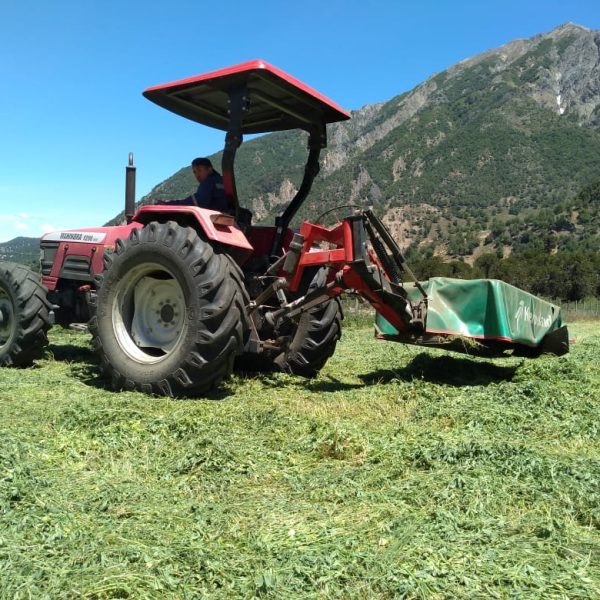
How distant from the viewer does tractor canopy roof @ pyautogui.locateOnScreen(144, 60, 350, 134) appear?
512 centimetres

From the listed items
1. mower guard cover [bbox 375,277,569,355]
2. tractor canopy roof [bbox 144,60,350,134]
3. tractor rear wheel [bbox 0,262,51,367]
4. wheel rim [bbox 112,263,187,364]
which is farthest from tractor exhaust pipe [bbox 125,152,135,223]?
mower guard cover [bbox 375,277,569,355]

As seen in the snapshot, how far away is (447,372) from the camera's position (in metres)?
6.32

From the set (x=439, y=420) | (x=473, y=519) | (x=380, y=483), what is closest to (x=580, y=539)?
(x=473, y=519)

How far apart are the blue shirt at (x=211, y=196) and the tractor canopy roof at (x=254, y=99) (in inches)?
25.8

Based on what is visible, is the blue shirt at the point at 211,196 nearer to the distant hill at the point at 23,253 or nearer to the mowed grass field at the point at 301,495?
the mowed grass field at the point at 301,495

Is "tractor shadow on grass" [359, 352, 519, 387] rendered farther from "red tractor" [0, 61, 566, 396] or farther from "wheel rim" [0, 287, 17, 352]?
"wheel rim" [0, 287, 17, 352]

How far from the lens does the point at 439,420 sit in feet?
13.8

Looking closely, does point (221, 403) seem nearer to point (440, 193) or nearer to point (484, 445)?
point (484, 445)

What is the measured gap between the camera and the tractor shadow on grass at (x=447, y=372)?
5.91m

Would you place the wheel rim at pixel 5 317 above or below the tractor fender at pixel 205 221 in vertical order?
below

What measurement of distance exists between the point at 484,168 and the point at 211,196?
3884 inches

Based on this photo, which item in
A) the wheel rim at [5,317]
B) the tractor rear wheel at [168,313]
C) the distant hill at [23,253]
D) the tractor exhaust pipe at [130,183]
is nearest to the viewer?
the tractor rear wheel at [168,313]

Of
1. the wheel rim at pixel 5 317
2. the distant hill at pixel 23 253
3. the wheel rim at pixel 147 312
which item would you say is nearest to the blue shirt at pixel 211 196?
the wheel rim at pixel 147 312

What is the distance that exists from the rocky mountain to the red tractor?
4692 centimetres
